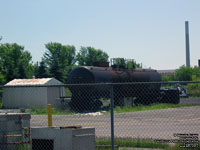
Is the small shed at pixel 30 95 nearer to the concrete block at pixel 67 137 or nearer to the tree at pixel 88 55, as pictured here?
the concrete block at pixel 67 137

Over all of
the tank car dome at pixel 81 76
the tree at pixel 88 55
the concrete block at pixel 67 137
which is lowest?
the concrete block at pixel 67 137

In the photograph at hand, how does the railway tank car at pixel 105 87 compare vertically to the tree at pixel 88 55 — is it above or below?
below

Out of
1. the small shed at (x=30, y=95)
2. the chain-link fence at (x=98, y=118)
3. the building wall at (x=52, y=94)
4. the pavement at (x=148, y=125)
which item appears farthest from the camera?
the building wall at (x=52, y=94)

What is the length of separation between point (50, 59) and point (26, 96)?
7612 centimetres

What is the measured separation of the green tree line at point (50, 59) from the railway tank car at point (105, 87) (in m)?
24.0

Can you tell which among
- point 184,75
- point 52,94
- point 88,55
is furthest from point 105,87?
point 88,55

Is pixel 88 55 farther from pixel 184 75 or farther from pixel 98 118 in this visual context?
pixel 98 118

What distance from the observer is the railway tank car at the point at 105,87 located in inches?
923

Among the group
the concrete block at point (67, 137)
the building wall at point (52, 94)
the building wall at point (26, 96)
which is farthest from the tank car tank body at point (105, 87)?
the concrete block at point (67, 137)

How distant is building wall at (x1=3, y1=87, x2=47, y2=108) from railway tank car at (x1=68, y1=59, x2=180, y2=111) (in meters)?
3.40

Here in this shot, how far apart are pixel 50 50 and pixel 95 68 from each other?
A: 79.7 meters

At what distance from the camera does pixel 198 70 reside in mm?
83625

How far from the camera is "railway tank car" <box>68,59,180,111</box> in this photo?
76.9ft

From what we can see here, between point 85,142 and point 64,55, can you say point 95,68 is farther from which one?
point 64,55
